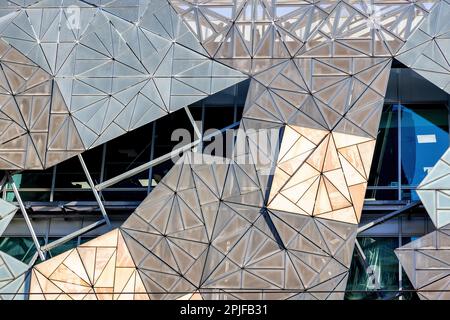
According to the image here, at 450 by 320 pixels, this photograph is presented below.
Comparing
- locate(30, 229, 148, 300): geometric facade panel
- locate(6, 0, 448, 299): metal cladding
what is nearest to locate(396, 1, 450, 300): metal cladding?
locate(6, 0, 448, 299): metal cladding

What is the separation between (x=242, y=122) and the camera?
81.8ft

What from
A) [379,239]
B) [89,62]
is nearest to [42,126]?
[89,62]

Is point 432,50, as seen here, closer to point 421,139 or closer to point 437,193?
point 421,139

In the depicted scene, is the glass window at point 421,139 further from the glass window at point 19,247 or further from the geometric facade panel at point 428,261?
Result: the glass window at point 19,247

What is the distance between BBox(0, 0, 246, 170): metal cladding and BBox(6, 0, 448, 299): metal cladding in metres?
0.03

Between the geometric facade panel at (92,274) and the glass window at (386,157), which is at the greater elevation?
the glass window at (386,157)

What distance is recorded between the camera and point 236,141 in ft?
81.4

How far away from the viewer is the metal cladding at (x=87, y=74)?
82.6ft

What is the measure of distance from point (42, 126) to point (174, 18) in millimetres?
3260

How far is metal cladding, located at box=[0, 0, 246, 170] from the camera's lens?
25.2 metres

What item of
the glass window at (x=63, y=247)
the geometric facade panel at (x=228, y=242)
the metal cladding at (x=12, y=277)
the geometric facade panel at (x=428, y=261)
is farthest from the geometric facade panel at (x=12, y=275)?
the geometric facade panel at (x=428, y=261)

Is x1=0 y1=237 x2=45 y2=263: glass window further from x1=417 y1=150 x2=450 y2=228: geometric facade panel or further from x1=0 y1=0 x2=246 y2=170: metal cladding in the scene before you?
x1=417 y1=150 x2=450 y2=228: geometric facade panel

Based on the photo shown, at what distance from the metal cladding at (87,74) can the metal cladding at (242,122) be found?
27mm

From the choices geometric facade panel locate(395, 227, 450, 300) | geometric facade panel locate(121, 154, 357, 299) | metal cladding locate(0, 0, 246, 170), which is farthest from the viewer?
metal cladding locate(0, 0, 246, 170)
